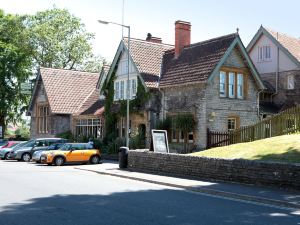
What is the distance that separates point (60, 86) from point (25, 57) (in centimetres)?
1257

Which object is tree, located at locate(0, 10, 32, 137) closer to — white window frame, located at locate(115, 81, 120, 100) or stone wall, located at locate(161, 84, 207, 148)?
white window frame, located at locate(115, 81, 120, 100)

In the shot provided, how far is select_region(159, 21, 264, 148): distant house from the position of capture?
99.5 ft

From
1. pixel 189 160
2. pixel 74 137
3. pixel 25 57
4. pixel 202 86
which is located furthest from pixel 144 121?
pixel 25 57

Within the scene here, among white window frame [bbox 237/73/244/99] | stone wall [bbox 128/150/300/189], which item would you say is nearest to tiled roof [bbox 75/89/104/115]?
white window frame [bbox 237/73/244/99]

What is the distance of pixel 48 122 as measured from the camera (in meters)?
46.6

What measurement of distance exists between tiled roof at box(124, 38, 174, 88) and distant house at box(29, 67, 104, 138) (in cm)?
758

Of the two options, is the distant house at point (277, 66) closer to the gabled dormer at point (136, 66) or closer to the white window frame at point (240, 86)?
the white window frame at point (240, 86)

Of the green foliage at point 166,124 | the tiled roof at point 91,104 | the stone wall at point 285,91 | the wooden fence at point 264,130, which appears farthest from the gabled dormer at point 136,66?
the stone wall at point 285,91

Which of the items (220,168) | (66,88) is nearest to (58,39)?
(66,88)

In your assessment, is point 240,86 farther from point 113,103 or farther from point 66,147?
point 66,147

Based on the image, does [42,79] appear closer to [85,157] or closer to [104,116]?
[104,116]

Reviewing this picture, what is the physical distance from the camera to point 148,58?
3619 cm

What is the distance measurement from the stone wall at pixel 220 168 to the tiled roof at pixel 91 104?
19.3 meters

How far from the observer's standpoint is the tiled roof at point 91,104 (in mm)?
42500
